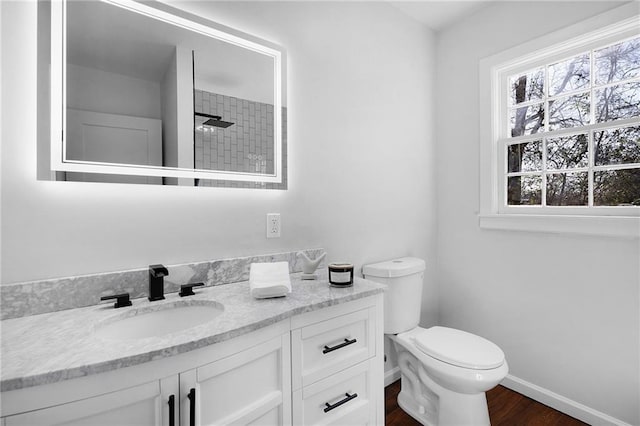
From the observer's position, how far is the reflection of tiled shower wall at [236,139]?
53.8 inches

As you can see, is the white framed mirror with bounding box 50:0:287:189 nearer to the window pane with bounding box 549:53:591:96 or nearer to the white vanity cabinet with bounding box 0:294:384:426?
the white vanity cabinet with bounding box 0:294:384:426

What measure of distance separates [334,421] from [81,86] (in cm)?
154

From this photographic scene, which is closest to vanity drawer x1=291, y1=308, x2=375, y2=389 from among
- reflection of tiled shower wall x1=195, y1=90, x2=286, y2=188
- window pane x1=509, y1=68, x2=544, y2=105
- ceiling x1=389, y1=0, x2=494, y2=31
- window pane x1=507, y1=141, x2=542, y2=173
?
Answer: reflection of tiled shower wall x1=195, y1=90, x2=286, y2=188

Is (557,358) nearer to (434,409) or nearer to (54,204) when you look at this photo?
(434,409)

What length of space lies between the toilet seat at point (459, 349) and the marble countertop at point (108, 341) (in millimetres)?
589

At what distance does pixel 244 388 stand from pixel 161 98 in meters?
1.13

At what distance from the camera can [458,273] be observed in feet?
7.54

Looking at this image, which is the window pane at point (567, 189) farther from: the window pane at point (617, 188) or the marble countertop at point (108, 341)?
the marble countertop at point (108, 341)

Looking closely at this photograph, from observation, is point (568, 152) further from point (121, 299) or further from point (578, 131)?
point (121, 299)

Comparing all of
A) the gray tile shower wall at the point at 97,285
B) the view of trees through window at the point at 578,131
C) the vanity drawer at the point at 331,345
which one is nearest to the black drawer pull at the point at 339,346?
the vanity drawer at the point at 331,345

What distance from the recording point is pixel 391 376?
6.85ft

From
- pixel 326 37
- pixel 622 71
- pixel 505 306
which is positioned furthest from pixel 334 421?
pixel 622 71

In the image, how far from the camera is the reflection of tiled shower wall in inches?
53.8

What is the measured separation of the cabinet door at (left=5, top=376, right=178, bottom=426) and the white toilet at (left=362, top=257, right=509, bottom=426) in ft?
4.10
